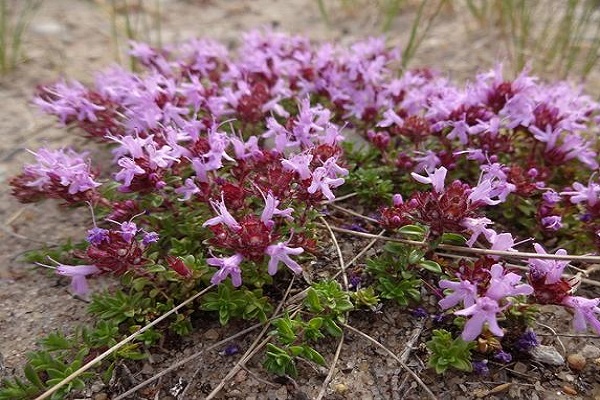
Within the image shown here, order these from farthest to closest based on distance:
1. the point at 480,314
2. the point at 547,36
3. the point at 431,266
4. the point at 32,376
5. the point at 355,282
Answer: the point at 547,36 → the point at 355,282 → the point at 431,266 → the point at 32,376 → the point at 480,314

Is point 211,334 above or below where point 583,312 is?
below

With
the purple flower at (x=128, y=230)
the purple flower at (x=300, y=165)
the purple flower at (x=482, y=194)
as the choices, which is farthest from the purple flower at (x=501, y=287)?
the purple flower at (x=128, y=230)

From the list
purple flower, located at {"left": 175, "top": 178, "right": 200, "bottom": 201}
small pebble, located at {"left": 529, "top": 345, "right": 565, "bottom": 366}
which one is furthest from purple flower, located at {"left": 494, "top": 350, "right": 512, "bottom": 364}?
purple flower, located at {"left": 175, "top": 178, "right": 200, "bottom": 201}

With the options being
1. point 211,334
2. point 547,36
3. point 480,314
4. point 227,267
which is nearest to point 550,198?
point 480,314

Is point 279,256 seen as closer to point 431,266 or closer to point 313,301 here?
point 313,301

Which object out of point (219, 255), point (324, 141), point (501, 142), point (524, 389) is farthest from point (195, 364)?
point (501, 142)

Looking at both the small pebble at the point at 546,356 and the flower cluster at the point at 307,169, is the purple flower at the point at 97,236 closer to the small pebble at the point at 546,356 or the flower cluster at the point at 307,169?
the flower cluster at the point at 307,169

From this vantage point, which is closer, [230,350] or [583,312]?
[583,312]

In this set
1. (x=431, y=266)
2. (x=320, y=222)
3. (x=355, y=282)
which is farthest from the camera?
(x=320, y=222)
